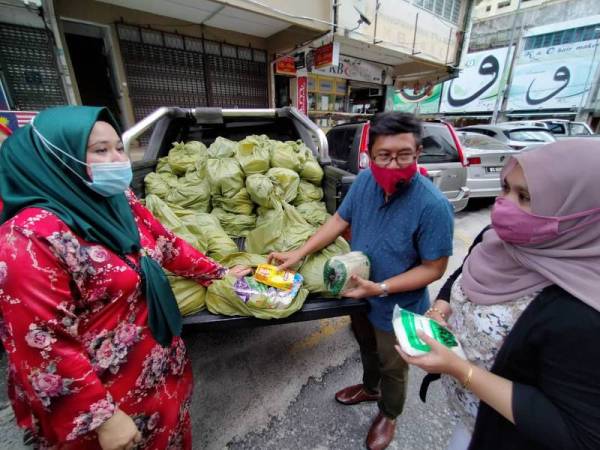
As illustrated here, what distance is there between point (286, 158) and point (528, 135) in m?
9.42

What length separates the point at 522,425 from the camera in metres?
0.76

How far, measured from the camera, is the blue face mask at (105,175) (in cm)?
96

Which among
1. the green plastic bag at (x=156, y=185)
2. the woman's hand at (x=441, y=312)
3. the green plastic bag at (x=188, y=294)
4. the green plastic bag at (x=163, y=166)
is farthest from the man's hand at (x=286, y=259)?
the green plastic bag at (x=163, y=166)

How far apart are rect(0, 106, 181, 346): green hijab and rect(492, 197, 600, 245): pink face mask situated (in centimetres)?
133

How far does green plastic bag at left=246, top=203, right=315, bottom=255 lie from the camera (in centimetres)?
204

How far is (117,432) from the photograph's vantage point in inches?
38.5

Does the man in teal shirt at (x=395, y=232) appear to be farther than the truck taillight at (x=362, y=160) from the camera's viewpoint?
No

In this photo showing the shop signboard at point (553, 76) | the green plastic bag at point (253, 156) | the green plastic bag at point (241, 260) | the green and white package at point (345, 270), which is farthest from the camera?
the shop signboard at point (553, 76)

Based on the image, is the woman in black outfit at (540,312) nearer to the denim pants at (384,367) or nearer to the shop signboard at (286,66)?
the denim pants at (384,367)

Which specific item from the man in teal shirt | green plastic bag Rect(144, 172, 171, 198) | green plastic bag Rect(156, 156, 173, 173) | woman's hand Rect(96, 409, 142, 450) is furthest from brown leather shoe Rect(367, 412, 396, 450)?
green plastic bag Rect(156, 156, 173, 173)

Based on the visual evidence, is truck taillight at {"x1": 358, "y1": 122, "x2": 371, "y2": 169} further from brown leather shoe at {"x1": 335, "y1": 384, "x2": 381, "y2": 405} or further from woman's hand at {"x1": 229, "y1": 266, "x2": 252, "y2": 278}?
brown leather shoe at {"x1": 335, "y1": 384, "x2": 381, "y2": 405}

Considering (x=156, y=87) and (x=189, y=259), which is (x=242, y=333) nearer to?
(x=189, y=259)

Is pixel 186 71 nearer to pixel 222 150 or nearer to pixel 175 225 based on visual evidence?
pixel 222 150

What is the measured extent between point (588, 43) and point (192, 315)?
103ft
